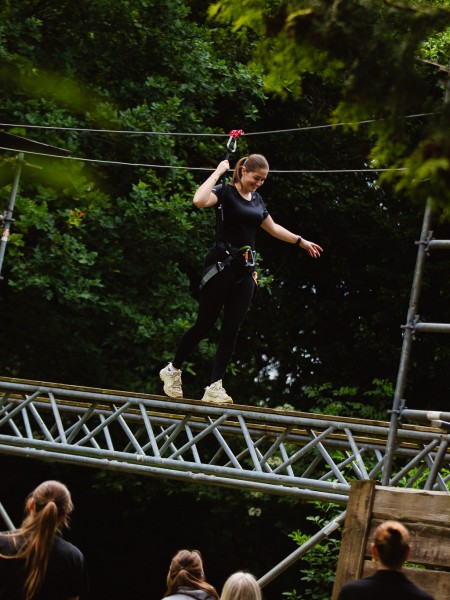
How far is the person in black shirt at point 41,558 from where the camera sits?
12.2 ft

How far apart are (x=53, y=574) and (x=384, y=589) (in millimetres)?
1109

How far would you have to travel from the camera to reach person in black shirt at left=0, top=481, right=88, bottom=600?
3.71m

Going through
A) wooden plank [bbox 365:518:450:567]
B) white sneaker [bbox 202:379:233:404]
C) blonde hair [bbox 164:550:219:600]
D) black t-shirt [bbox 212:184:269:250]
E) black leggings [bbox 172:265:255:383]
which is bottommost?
blonde hair [bbox 164:550:219:600]

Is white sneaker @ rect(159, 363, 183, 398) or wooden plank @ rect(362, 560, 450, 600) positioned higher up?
white sneaker @ rect(159, 363, 183, 398)

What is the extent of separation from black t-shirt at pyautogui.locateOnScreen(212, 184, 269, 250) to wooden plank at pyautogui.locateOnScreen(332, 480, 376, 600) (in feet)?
8.30

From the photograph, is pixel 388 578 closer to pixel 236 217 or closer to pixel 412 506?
pixel 412 506

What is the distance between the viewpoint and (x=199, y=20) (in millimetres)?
14008

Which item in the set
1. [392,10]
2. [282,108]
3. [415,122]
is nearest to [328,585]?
[415,122]

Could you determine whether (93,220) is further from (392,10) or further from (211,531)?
(392,10)

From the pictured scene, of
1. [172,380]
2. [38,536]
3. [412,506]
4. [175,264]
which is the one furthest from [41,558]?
[175,264]

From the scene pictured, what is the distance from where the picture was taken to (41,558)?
3717mm

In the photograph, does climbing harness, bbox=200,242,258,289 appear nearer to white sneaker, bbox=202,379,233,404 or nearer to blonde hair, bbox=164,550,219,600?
white sneaker, bbox=202,379,233,404

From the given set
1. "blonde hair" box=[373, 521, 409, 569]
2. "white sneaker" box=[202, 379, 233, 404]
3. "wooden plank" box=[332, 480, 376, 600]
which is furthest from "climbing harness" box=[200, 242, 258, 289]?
"blonde hair" box=[373, 521, 409, 569]

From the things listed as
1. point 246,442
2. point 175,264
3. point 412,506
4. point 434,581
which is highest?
point 175,264
